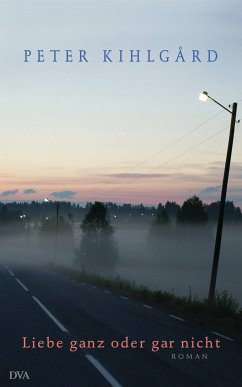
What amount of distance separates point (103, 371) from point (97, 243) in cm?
9705

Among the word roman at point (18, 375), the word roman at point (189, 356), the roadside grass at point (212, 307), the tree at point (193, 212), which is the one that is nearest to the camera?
the word roman at point (18, 375)

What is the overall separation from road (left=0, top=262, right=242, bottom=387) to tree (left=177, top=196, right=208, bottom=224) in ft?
346

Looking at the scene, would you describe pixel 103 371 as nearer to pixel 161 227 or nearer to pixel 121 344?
pixel 121 344

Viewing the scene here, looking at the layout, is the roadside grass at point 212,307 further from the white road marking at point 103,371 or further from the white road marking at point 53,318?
the white road marking at point 103,371

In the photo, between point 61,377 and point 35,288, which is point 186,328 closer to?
point 61,377

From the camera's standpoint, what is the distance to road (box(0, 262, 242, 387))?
34.5 feet

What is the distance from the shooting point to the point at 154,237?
518ft

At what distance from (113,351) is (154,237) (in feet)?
476

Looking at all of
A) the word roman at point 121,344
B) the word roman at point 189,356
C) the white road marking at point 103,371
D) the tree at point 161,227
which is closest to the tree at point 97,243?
the tree at point 161,227

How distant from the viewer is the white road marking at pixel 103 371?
10.2 metres

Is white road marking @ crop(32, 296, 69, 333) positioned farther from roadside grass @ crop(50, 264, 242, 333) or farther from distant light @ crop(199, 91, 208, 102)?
distant light @ crop(199, 91, 208, 102)

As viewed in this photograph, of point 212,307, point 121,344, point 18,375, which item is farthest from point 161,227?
point 18,375

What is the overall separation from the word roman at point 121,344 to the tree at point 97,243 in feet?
300

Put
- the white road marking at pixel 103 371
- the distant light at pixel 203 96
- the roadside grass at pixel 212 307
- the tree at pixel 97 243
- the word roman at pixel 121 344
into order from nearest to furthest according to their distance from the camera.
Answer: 1. the white road marking at pixel 103 371
2. the word roman at pixel 121 344
3. the roadside grass at pixel 212 307
4. the distant light at pixel 203 96
5. the tree at pixel 97 243
